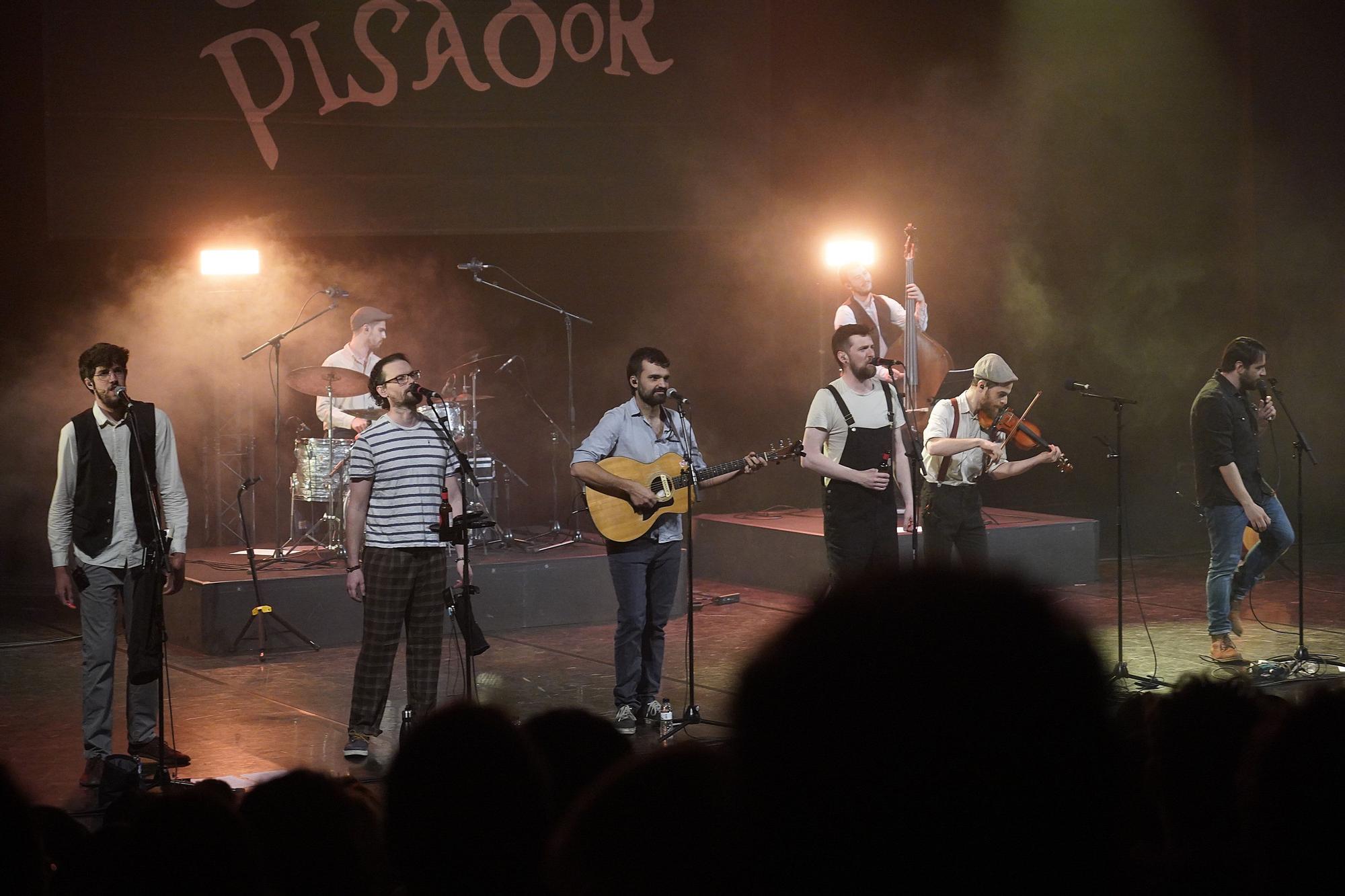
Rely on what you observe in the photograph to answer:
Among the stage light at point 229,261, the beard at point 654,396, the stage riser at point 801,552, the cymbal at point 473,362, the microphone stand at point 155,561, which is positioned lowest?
the stage riser at point 801,552

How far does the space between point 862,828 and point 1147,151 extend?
14222mm

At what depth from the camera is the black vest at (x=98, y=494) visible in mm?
6254

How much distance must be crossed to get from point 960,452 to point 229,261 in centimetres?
639

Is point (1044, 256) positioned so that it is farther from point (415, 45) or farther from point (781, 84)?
point (415, 45)

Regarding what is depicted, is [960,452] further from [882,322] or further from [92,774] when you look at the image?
[92,774]

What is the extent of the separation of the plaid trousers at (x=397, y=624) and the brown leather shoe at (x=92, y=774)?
1154mm

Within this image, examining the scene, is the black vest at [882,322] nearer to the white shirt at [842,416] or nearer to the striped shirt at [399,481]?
the white shirt at [842,416]

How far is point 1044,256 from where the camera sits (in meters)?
13.9

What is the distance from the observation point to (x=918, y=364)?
444 inches

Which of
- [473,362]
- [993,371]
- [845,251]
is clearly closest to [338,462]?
[473,362]

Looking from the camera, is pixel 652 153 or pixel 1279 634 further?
pixel 652 153

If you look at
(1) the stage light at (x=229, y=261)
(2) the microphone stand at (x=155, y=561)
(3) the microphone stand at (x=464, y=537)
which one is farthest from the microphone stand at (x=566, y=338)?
(2) the microphone stand at (x=155, y=561)

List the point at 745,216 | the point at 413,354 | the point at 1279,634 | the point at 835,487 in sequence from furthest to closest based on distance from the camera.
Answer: the point at 413,354 → the point at 745,216 → the point at 1279,634 → the point at 835,487

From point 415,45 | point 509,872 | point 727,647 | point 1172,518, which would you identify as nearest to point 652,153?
point 415,45
